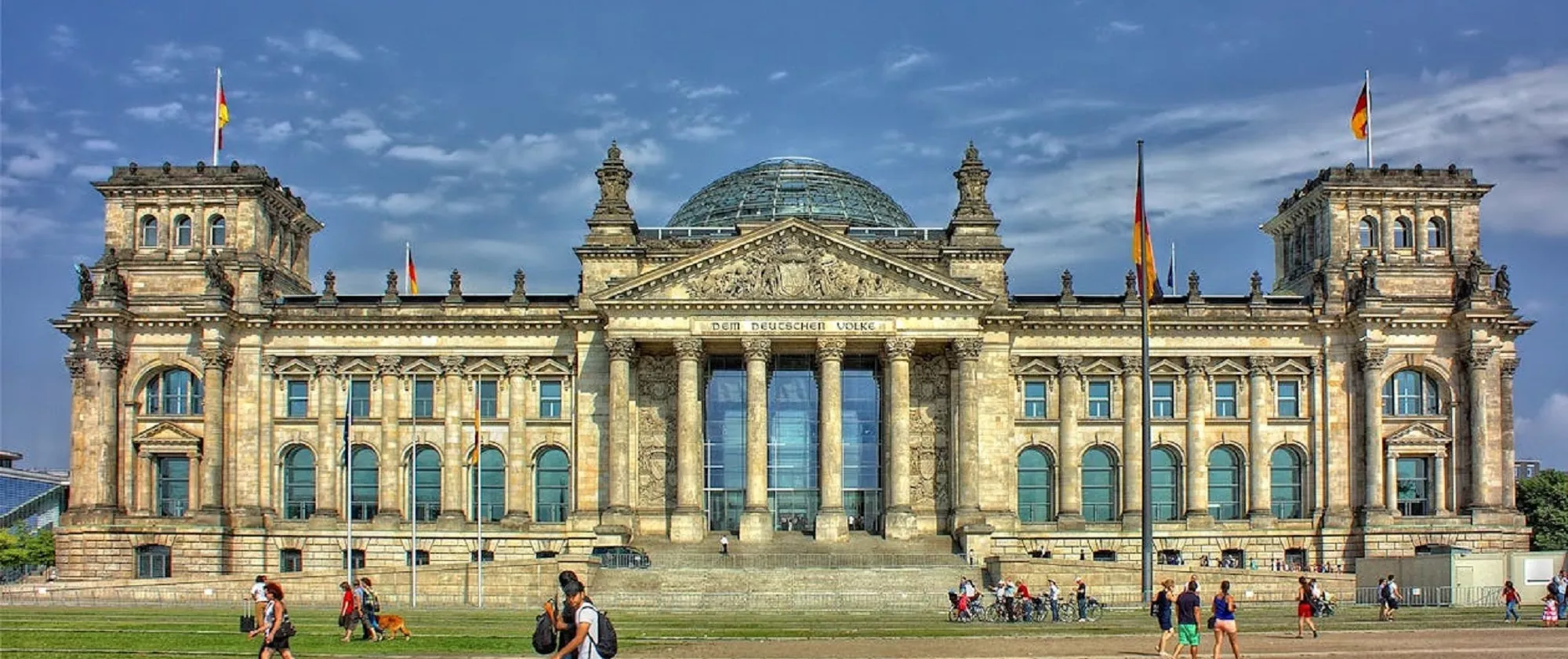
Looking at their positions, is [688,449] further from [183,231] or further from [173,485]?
[183,231]

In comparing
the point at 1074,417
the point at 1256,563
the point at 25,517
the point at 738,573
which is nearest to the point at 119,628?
the point at 738,573

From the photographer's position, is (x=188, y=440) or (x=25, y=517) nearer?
(x=188, y=440)

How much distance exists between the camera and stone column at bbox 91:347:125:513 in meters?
80.2

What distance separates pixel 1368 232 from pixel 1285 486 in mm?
13939

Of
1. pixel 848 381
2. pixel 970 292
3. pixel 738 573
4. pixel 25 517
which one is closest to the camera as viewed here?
pixel 738 573

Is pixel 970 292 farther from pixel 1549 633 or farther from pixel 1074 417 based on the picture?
pixel 1549 633

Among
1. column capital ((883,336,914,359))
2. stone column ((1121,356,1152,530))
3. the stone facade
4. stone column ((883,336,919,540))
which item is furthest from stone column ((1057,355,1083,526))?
column capital ((883,336,914,359))

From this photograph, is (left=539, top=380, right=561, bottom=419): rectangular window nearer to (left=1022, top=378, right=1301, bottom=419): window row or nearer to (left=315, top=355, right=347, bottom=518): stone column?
(left=315, top=355, right=347, bottom=518): stone column

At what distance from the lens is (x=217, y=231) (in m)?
85.0

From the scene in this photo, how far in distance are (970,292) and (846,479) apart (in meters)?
11.7

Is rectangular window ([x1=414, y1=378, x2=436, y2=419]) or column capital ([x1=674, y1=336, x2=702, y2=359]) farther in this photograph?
rectangular window ([x1=414, y1=378, x2=436, y2=419])

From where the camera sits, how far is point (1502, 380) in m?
82.9

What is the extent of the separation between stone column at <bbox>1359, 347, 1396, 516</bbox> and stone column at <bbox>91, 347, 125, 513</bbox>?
202 ft

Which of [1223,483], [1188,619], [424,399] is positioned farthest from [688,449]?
[1188,619]
